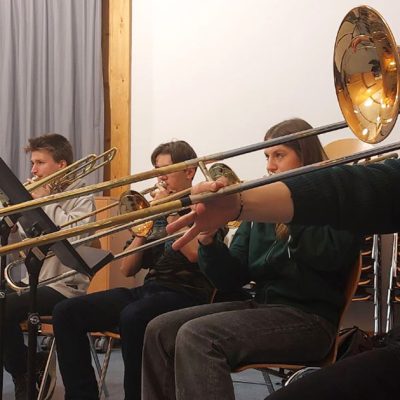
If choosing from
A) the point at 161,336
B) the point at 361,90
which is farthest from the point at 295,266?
the point at 361,90

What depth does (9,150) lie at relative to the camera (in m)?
4.31

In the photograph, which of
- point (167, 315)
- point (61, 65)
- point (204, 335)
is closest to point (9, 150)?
point (61, 65)

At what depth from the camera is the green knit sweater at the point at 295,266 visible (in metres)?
1.79

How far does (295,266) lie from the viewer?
188 cm

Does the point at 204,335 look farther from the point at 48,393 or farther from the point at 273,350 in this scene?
the point at 48,393

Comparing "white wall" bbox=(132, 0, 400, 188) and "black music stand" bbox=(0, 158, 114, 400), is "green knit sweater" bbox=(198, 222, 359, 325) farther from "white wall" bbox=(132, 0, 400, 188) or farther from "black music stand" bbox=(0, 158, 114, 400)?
"white wall" bbox=(132, 0, 400, 188)

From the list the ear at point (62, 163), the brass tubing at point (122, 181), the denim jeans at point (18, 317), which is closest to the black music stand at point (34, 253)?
the brass tubing at point (122, 181)

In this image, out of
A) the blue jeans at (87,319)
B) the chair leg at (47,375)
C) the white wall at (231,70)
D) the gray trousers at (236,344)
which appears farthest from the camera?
the white wall at (231,70)

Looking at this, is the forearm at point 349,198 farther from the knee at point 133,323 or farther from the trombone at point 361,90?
the knee at point 133,323

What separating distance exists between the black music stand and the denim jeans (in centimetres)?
66

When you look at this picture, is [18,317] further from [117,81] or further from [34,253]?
→ [117,81]

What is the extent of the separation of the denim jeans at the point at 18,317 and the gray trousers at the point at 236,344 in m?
0.93

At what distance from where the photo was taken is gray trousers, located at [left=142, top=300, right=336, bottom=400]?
1.68m

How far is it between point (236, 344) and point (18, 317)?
1.24 m
